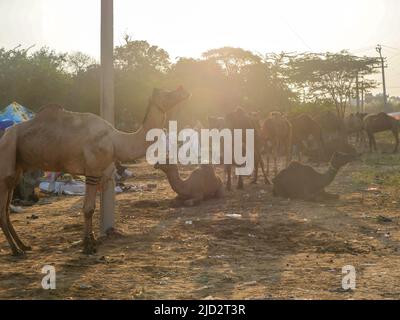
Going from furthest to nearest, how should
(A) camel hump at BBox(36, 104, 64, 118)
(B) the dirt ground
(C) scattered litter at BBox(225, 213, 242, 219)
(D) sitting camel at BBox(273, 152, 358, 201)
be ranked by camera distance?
(D) sitting camel at BBox(273, 152, 358, 201) → (C) scattered litter at BBox(225, 213, 242, 219) → (A) camel hump at BBox(36, 104, 64, 118) → (B) the dirt ground

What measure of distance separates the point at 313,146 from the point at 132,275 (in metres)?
19.3

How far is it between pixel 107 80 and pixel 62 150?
5.42 feet

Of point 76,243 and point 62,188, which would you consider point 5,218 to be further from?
point 62,188

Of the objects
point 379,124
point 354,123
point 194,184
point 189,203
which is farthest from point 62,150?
point 354,123

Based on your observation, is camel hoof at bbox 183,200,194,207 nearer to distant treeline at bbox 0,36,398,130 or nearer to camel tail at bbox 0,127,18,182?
camel tail at bbox 0,127,18,182

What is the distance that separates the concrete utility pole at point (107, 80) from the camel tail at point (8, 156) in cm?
158

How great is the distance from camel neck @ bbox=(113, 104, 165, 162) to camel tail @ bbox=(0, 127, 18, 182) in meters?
1.31

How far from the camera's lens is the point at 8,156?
7.34m

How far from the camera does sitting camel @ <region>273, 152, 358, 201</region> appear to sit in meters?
11.8

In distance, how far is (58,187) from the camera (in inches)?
563

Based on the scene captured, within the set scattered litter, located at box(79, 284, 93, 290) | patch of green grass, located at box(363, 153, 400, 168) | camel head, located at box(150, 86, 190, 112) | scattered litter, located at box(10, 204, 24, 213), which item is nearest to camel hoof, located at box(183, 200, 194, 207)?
scattered litter, located at box(10, 204, 24, 213)

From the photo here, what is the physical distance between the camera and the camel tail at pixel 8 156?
24.0ft
